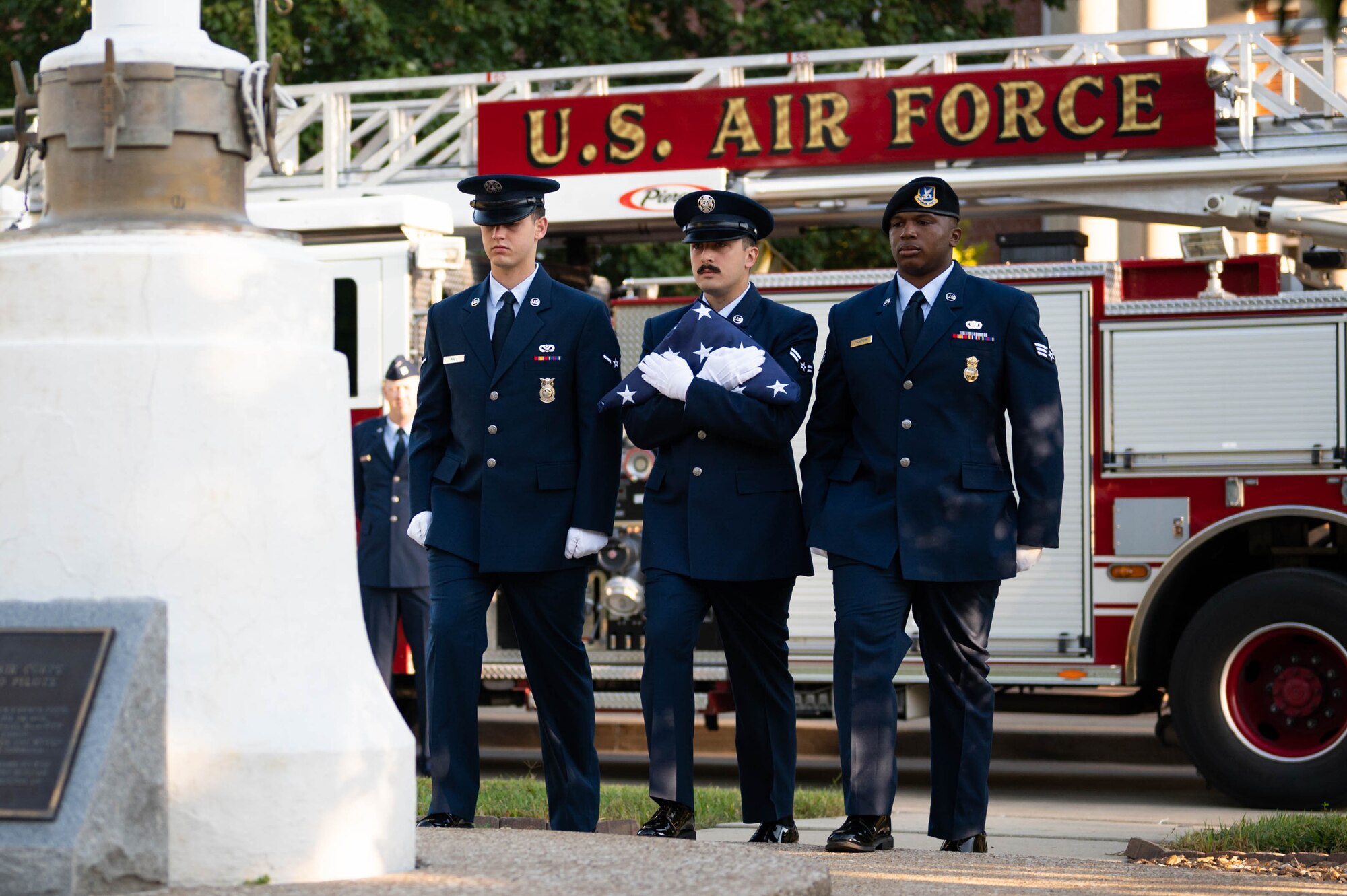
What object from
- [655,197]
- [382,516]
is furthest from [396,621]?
[655,197]

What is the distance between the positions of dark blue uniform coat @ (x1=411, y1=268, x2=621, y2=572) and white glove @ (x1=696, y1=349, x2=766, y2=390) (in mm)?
394

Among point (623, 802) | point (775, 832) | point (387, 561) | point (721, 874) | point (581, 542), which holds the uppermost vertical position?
point (581, 542)

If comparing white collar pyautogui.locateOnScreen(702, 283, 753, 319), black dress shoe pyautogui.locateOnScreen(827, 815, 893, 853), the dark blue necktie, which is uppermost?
white collar pyautogui.locateOnScreen(702, 283, 753, 319)

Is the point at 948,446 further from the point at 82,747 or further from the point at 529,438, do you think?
the point at 82,747

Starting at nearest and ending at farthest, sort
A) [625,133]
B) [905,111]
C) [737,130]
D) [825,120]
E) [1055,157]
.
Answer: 1. [1055,157]
2. [905,111]
3. [825,120]
4. [737,130]
5. [625,133]

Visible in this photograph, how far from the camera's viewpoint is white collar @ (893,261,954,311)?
251 inches

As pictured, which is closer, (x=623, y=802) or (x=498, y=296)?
(x=498, y=296)

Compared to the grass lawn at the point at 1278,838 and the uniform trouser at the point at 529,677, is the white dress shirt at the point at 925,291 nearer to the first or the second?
the uniform trouser at the point at 529,677

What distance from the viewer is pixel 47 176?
5023 mm

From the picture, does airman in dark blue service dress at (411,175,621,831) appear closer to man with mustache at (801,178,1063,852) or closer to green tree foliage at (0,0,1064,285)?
man with mustache at (801,178,1063,852)

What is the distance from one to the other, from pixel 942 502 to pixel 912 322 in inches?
22.2

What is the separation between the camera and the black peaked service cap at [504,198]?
657 centimetres

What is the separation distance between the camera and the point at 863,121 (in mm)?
10984

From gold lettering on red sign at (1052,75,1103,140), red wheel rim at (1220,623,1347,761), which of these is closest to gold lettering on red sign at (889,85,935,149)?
gold lettering on red sign at (1052,75,1103,140)
